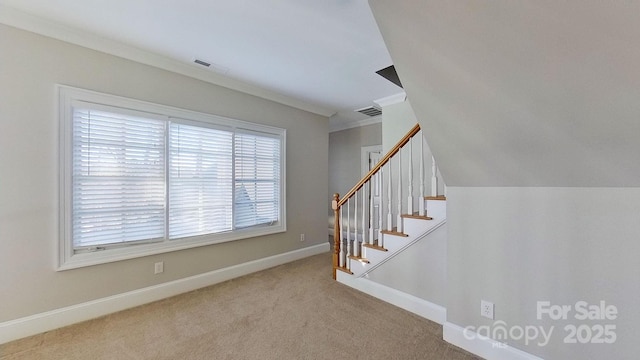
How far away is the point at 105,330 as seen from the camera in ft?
6.98

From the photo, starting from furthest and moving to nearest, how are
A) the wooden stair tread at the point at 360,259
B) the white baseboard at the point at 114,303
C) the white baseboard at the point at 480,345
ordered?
the wooden stair tread at the point at 360,259 → the white baseboard at the point at 114,303 → the white baseboard at the point at 480,345

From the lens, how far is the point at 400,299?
251 centimetres

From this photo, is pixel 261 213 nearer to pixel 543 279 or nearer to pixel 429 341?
pixel 429 341

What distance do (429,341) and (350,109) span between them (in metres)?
3.63

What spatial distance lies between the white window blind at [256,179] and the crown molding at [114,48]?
26.3 inches

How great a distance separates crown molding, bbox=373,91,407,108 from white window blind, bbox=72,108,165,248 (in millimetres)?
3080

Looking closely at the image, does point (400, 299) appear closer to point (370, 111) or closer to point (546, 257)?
point (546, 257)

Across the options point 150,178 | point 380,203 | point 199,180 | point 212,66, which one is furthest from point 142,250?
point 380,203

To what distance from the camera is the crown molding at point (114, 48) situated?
202 centimetres

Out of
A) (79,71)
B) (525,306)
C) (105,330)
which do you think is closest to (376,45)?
(525,306)

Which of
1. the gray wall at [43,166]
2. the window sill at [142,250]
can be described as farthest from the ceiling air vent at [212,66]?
the window sill at [142,250]

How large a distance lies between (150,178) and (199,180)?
0.51 meters

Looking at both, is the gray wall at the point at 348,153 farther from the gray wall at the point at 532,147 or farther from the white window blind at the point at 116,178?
the white window blind at the point at 116,178

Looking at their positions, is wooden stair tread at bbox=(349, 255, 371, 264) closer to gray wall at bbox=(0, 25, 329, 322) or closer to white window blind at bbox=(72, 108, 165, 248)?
gray wall at bbox=(0, 25, 329, 322)
